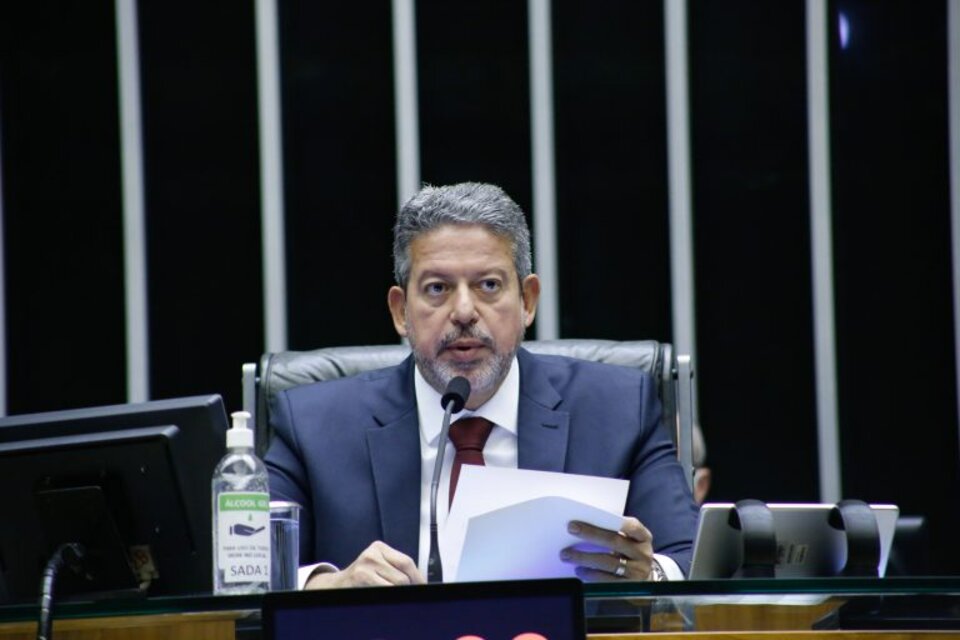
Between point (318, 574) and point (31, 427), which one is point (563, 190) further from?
point (31, 427)

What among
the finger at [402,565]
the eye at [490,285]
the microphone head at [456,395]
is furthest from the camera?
the eye at [490,285]

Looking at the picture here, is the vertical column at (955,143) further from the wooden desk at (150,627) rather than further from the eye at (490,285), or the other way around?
the wooden desk at (150,627)

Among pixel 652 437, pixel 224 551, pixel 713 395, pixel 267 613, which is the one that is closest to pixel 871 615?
pixel 267 613

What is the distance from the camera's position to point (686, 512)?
2.68m

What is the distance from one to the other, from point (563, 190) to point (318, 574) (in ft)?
8.49

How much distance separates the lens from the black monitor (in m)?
1.93

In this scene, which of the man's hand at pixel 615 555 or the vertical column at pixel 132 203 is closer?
the man's hand at pixel 615 555

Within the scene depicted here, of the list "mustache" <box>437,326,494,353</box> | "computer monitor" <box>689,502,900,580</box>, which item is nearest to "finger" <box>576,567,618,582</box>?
"computer monitor" <box>689,502,900,580</box>

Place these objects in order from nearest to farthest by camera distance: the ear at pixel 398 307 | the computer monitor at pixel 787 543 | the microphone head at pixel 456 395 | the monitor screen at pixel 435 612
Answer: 1. the monitor screen at pixel 435 612
2. the computer monitor at pixel 787 543
3. the microphone head at pixel 456 395
4. the ear at pixel 398 307

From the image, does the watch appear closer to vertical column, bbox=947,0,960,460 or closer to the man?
the man

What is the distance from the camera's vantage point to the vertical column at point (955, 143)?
15.1ft

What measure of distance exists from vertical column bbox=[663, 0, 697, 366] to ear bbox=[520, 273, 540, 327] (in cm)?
182

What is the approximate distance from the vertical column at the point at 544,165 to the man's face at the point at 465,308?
1.92m

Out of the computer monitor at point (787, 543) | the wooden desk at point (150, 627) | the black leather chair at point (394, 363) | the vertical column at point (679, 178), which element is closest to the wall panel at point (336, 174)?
the vertical column at point (679, 178)
